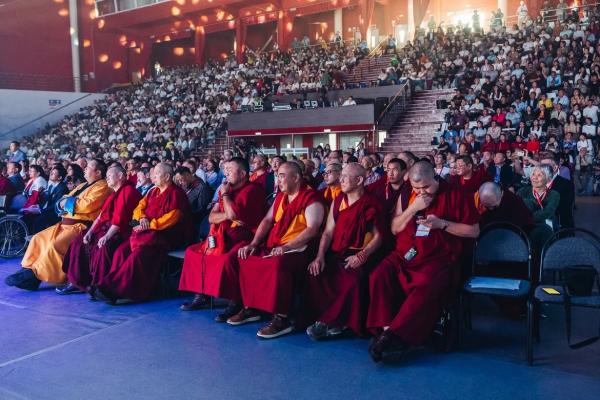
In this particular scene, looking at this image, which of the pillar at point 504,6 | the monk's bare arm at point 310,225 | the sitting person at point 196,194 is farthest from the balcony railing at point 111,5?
the monk's bare arm at point 310,225

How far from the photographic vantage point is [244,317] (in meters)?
4.07

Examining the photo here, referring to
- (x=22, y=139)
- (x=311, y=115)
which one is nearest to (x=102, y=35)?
(x=22, y=139)

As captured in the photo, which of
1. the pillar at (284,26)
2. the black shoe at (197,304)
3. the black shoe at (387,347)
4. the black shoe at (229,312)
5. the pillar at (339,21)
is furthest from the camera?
the pillar at (339,21)

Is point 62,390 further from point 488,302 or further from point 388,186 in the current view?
point 488,302

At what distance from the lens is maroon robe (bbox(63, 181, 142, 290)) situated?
488 cm

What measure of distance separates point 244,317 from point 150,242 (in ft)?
3.99

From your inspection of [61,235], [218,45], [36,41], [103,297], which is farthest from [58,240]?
[218,45]

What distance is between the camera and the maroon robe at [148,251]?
4609 millimetres

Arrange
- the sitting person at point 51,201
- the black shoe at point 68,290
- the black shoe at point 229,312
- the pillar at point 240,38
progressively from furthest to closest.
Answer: the pillar at point 240,38, the sitting person at point 51,201, the black shoe at point 68,290, the black shoe at point 229,312

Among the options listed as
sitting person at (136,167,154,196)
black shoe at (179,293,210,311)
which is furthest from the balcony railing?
black shoe at (179,293,210,311)

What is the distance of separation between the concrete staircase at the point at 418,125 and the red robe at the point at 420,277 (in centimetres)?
1077

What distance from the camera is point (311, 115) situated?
17.4 m

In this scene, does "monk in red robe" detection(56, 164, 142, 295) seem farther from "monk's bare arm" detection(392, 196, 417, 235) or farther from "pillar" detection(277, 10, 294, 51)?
"pillar" detection(277, 10, 294, 51)

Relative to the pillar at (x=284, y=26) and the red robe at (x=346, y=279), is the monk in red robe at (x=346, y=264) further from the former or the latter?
the pillar at (x=284, y=26)
